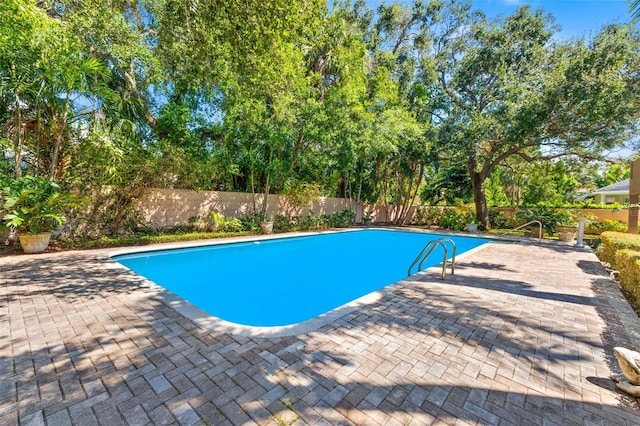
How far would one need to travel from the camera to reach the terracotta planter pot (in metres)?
6.94

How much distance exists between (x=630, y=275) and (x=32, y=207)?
1206 cm

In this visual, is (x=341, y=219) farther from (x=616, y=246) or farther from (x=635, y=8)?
(x=635, y=8)

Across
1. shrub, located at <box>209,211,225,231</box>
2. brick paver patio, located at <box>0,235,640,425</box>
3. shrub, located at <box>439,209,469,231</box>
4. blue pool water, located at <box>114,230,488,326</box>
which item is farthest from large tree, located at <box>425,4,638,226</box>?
shrub, located at <box>209,211,225,231</box>

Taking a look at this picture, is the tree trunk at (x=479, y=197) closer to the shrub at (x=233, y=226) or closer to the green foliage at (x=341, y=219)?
the green foliage at (x=341, y=219)

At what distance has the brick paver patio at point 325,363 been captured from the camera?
205 centimetres

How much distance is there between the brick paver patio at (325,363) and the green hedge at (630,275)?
12.3 inches

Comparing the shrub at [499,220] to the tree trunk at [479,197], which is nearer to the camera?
the tree trunk at [479,197]

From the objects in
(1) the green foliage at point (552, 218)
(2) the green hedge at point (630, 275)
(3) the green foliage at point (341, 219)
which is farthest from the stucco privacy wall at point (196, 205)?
(2) the green hedge at point (630, 275)

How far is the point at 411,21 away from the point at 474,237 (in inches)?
517

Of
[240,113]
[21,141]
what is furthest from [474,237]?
[21,141]

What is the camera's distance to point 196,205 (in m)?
12.0

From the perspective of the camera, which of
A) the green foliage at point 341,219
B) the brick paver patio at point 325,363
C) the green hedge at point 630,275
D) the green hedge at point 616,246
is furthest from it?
the green foliage at point 341,219

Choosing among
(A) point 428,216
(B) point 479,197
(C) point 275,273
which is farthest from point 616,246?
(A) point 428,216

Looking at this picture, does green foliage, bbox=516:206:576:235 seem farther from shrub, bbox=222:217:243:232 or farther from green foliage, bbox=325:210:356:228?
shrub, bbox=222:217:243:232
